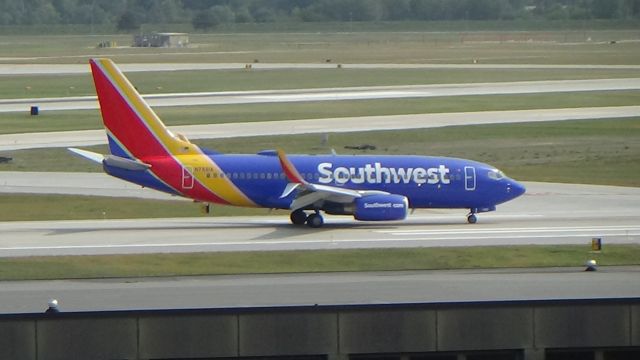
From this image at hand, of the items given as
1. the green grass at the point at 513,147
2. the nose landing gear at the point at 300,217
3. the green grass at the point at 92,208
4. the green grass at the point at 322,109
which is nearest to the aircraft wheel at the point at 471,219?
the nose landing gear at the point at 300,217

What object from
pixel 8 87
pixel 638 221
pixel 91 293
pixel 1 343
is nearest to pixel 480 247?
pixel 638 221

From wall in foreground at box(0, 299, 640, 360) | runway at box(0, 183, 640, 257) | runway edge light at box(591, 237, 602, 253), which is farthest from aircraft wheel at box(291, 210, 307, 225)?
wall in foreground at box(0, 299, 640, 360)

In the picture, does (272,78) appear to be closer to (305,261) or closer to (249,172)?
(249,172)

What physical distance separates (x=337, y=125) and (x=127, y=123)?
36100 millimetres

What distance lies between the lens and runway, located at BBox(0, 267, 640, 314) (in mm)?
28938

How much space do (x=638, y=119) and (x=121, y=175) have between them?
47.9 metres

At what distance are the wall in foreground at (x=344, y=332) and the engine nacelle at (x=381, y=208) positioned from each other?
20.7 meters

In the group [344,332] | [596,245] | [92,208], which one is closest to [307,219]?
[92,208]

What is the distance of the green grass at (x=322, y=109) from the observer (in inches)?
3361

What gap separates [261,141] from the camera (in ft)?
243

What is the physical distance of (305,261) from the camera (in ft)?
127

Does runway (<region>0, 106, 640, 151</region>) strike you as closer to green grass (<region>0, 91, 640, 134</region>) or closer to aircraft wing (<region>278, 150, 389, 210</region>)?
green grass (<region>0, 91, 640, 134</region>)

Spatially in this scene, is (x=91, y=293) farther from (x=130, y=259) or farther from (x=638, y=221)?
(x=638, y=221)

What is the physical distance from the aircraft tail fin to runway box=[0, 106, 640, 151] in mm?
25282
